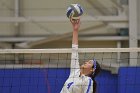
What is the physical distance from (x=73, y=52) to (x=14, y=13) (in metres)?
2.73

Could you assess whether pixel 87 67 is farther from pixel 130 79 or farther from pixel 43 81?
pixel 43 81

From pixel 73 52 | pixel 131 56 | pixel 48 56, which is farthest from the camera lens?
pixel 48 56

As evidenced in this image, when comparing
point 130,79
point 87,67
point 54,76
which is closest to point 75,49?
point 87,67

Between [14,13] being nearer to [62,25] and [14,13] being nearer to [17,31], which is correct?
[17,31]

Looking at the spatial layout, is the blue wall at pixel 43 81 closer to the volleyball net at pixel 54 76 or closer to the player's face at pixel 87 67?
the volleyball net at pixel 54 76

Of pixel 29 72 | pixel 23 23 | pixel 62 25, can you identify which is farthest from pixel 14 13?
pixel 29 72

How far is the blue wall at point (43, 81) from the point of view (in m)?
4.36

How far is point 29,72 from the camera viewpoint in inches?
179

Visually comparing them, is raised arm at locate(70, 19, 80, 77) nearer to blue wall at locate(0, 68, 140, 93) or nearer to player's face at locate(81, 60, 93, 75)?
player's face at locate(81, 60, 93, 75)

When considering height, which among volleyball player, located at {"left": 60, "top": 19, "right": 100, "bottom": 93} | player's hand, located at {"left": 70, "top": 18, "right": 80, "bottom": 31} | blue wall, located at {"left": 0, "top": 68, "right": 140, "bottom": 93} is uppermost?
player's hand, located at {"left": 70, "top": 18, "right": 80, "bottom": 31}

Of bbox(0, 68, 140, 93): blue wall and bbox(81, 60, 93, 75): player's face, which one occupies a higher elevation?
bbox(81, 60, 93, 75): player's face

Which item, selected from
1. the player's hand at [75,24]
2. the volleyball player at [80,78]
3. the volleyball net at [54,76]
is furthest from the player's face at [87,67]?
the volleyball net at [54,76]

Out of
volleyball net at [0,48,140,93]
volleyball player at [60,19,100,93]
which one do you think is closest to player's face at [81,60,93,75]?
volleyball player at [60,19,100,93]

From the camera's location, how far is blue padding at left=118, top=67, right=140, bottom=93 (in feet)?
14.1
